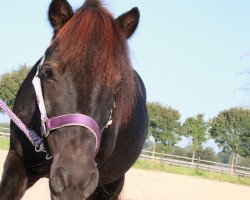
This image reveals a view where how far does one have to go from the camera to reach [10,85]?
148 feet

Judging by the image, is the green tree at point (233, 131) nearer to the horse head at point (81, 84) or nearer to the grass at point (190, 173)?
the grass at point (190, 173)

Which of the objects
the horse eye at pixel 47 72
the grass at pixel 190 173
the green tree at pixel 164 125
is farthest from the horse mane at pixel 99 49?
the green tree at pixel 164 125

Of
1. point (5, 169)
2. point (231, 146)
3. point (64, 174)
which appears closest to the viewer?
point (64, 174)

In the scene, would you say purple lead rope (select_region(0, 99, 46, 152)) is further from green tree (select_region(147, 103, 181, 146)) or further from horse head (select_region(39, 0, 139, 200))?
green tree (select_region(147, 103, 181, 146))

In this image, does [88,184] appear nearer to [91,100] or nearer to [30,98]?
[91,100]

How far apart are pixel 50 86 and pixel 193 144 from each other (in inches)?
1570

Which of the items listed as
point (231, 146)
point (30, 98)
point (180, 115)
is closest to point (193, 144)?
point (231, 146)

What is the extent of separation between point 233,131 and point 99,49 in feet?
133

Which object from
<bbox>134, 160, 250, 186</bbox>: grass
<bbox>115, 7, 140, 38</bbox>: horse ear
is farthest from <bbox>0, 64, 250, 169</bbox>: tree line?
<bbox>115, 7, 140, 38</bbox>: horse ear

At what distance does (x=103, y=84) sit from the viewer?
266 cm

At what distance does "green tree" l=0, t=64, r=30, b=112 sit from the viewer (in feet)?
145

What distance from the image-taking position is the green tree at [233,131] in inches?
1548

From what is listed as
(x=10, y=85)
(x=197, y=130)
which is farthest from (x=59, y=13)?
(x=10, y=85)

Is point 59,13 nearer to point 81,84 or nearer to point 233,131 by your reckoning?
point 81,84
